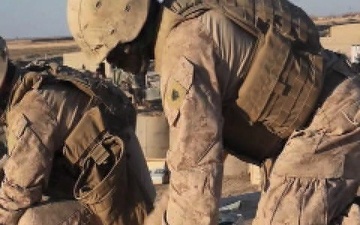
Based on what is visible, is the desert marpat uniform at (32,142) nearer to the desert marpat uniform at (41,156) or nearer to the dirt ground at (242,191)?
the desert marpat uniform at (41,156)

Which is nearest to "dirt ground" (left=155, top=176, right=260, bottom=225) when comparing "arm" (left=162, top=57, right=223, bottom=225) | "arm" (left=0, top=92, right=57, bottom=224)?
"arm" (left=0, top=92, right=57, bottom=224)

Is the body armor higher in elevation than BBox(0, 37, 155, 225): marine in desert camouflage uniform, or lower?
higher

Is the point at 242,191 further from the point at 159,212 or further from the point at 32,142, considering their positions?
the point at 159,212

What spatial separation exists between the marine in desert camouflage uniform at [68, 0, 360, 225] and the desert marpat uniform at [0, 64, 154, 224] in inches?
38.8

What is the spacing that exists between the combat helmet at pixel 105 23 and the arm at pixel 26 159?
36.1 inches

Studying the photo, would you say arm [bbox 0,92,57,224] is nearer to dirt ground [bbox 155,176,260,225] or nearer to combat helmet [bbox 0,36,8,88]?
combat helmet [bbox 0,36,8,88]

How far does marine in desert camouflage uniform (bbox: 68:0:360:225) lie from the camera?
132 inches

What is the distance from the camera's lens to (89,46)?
3.84 meters

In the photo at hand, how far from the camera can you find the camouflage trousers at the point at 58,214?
15.4 feet

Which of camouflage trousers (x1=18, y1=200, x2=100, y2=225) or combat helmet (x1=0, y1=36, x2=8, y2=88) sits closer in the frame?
camouflage trousers (x1=18, y1=200, x2=100, y2=225)

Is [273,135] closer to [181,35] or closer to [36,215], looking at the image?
[181,35]

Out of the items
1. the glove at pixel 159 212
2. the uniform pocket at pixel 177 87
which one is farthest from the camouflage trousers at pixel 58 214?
the uniform pocket at pixel 177 87

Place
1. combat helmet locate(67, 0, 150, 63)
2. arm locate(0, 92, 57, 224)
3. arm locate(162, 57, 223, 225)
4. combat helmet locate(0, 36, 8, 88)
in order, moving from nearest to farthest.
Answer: arm locate(162, 57, 223, 225), combat helmet locate(67, 0, 150, 63), arm locate(0, 92, 57, 224), combat helmet locate(0, 36, 8, 88)

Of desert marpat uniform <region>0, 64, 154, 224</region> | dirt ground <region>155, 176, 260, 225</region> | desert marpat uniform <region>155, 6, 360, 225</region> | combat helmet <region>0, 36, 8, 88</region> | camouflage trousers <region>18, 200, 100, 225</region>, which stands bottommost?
dirt ground <region>155, 176, 260, 225</region>
